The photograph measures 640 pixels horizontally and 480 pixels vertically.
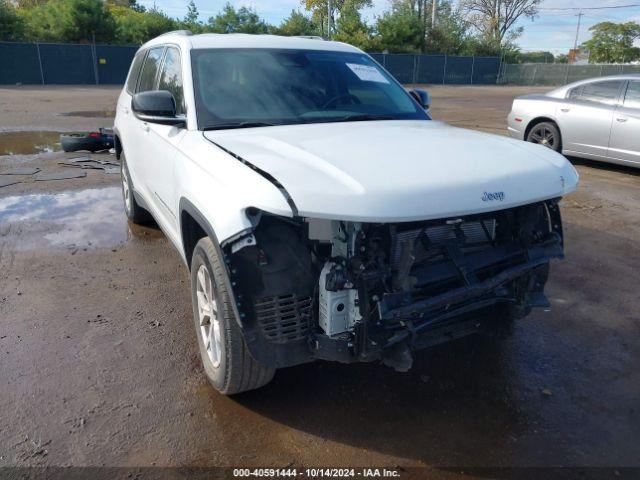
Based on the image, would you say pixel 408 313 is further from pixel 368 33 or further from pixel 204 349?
pixel 368 33

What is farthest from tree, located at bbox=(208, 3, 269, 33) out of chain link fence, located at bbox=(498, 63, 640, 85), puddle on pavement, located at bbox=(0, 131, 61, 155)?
puddle on pavement, located at bbox=(0, 131, 61, 155)

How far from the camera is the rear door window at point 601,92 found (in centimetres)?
873

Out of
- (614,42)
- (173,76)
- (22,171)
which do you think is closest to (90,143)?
(22,171)

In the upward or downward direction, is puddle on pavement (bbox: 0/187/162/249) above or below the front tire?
below

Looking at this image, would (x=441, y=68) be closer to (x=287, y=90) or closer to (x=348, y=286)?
(x=287, y=90)

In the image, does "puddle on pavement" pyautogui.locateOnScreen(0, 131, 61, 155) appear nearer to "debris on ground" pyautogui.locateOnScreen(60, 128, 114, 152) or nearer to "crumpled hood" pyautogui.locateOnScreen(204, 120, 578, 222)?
"debris on ground" pyautogui.locateOnScreen(60, 128, 114, 152)

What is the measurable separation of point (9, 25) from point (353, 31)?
25.5 m

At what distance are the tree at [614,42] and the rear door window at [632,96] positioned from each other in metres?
56.0

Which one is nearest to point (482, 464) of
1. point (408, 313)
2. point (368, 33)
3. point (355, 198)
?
point (408, 313)

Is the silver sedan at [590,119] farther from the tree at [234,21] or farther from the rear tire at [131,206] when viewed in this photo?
the tree at [234,21]

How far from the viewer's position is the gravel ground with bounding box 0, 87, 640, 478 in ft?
8.74

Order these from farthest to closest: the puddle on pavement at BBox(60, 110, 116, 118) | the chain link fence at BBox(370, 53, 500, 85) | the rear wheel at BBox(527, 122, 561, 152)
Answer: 1. the chain link fence at BBox(370, 53, 500, 85)
2. the puddle on pavement at BBox(60, 110, 116, 118)
3. the rear wheel at BBox(527, 122, 561, 152)

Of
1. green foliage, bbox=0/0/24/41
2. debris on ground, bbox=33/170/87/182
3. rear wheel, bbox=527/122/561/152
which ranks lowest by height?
debris on ground, bbox=33/170/87/182

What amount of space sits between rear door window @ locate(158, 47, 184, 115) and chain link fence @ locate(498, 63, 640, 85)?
45.4 metres
